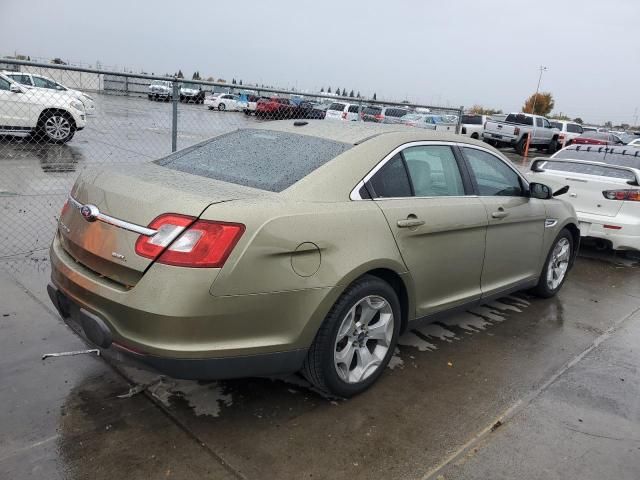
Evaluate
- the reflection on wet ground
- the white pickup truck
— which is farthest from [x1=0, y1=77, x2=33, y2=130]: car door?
the white pickup truck

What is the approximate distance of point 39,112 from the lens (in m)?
12.5

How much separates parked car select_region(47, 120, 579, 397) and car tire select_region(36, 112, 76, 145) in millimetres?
10413

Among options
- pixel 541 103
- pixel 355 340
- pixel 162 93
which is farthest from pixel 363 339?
pixel 541 103

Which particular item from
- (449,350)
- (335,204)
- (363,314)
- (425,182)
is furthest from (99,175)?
(449,350)

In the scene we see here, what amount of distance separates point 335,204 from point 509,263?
2075 millimetres

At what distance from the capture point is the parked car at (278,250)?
250 centimetres

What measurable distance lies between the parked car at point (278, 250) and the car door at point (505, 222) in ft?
0.16

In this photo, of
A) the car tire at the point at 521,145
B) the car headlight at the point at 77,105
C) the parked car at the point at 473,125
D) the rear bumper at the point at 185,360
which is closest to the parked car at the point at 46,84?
the car headlight at the point at 77,105

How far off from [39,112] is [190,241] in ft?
39.0

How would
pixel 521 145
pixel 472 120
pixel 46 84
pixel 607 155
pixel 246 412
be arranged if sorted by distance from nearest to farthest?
pixel 246 412
pixel 607 155
pixel 46 84
pixel 521 145
pixel 472 120

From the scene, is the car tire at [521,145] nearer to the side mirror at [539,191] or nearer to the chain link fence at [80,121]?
the chain link fence at [80,121]

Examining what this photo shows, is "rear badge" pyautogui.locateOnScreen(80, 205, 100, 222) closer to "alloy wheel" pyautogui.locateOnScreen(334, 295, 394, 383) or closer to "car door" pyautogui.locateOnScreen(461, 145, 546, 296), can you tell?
"alloy wheel" pyautogui.locateOnScreen(334, 295, 394, 383)

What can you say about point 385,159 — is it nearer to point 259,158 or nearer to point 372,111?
point 259,158

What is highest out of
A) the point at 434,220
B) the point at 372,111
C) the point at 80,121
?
the point at 372,111
